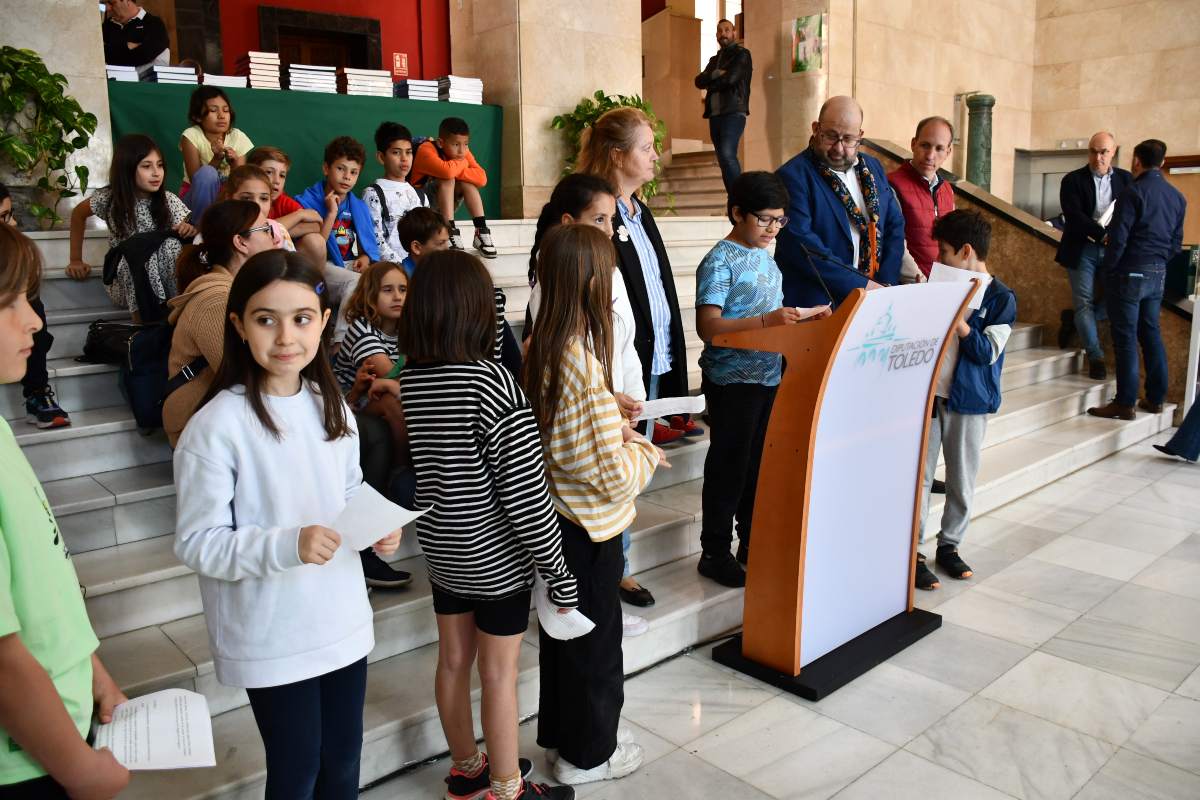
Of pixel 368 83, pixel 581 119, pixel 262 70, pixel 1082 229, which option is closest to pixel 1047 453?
pixel 1082 229

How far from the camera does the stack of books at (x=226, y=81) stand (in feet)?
19.0

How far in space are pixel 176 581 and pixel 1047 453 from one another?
4.56 m

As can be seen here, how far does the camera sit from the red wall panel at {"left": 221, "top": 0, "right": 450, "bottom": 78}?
8680 millimetres

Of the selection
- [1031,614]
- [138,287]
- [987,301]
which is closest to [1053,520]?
[1031,614]

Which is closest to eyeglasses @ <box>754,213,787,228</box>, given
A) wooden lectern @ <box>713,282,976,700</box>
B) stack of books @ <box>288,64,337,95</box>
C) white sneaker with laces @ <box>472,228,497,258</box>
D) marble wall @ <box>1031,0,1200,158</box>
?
wooden lectern @ <box>713,282,976,700</box>

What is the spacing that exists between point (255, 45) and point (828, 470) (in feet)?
26.8

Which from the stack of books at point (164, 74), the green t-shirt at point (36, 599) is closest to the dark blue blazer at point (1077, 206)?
the stack of books at point (164, 74)

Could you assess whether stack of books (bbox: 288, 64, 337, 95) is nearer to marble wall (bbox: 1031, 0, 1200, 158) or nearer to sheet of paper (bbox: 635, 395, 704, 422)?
sheet of paper (bbox: 635, 395, 704, 422)

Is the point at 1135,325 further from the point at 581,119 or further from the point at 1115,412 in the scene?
the point at 581,119

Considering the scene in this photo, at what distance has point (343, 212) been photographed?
4160 millimetres

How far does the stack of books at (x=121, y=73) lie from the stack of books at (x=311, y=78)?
1001 millimetres

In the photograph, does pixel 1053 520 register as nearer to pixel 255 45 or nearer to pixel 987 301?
pixel 987 301

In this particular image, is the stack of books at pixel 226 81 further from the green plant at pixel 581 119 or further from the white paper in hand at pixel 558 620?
the white paper in hand at pixel 558 620

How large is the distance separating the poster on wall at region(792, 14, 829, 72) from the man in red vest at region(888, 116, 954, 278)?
17.1ft
